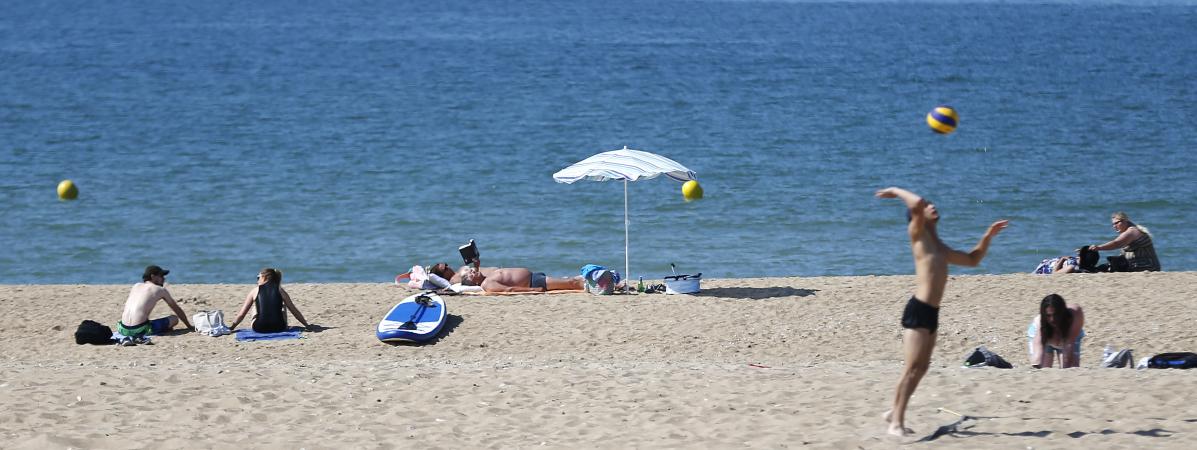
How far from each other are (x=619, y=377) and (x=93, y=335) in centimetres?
559

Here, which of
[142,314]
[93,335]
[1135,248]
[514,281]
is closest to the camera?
[93,335]

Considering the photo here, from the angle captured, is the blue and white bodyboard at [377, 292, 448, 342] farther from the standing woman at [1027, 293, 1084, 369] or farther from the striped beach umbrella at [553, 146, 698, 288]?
the standing woman at [1027, 293, 1084, 369]

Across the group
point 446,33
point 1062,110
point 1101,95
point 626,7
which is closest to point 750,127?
point 1062,110

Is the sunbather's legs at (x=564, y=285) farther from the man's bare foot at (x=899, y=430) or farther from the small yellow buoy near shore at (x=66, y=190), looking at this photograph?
the small yellow buoy near shore at (x=66, y=190)

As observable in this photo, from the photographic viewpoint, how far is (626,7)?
83.3 meters

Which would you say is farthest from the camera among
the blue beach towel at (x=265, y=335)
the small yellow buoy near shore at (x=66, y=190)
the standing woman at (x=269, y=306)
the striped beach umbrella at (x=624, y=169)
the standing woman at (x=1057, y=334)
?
the small yellow buoy near shore at (x=66, y=190)

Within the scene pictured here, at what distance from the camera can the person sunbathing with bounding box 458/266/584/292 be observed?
1480cm

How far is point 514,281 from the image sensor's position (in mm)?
14875

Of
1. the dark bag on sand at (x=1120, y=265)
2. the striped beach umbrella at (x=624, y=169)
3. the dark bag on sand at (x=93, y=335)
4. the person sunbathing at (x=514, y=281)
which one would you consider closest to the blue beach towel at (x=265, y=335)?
the dark bag on sand at (x=93, y=335)

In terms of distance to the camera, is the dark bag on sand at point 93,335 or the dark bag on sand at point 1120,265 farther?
the dark bag on sand at point 1120,265

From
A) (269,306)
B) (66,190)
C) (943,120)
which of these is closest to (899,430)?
(943,120)

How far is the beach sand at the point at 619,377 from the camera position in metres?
8.20

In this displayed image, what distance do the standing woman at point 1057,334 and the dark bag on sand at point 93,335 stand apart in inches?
331

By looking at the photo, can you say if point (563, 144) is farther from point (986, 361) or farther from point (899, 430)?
point (899, 430)
